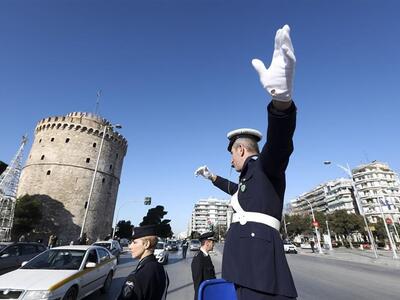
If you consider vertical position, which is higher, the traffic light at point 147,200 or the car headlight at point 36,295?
the traffic light at point 147,200

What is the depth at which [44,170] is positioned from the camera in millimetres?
38062

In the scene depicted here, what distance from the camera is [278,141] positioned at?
1.52m

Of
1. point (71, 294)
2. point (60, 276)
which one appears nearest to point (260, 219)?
point (60, 276)

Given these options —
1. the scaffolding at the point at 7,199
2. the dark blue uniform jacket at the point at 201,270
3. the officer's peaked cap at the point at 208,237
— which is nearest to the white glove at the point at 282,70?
the dark blue uniform jacket at the point at 201,270

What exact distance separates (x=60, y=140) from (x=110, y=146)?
24.8ft

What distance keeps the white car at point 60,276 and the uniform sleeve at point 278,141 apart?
562 centimetres

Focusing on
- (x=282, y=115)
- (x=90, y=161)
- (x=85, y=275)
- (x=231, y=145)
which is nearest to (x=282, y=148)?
(x=282, y=115)

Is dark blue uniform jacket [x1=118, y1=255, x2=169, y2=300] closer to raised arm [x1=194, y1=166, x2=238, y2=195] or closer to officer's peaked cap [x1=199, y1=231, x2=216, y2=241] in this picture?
raised arm [x1=194, y1=166, x2=238, y2=195]

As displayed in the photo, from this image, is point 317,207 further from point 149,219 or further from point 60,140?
point 60,140

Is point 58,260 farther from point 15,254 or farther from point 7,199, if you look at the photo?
point 7,199

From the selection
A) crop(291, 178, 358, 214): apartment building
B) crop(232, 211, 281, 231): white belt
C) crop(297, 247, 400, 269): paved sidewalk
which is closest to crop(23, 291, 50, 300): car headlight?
crop(232, 211, 281, 231): white belt

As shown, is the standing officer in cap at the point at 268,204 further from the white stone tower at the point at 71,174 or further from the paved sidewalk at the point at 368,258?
the white stone tower at the point at 71,174

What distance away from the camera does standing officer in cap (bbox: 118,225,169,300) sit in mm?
2777

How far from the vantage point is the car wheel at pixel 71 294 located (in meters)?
5.72
